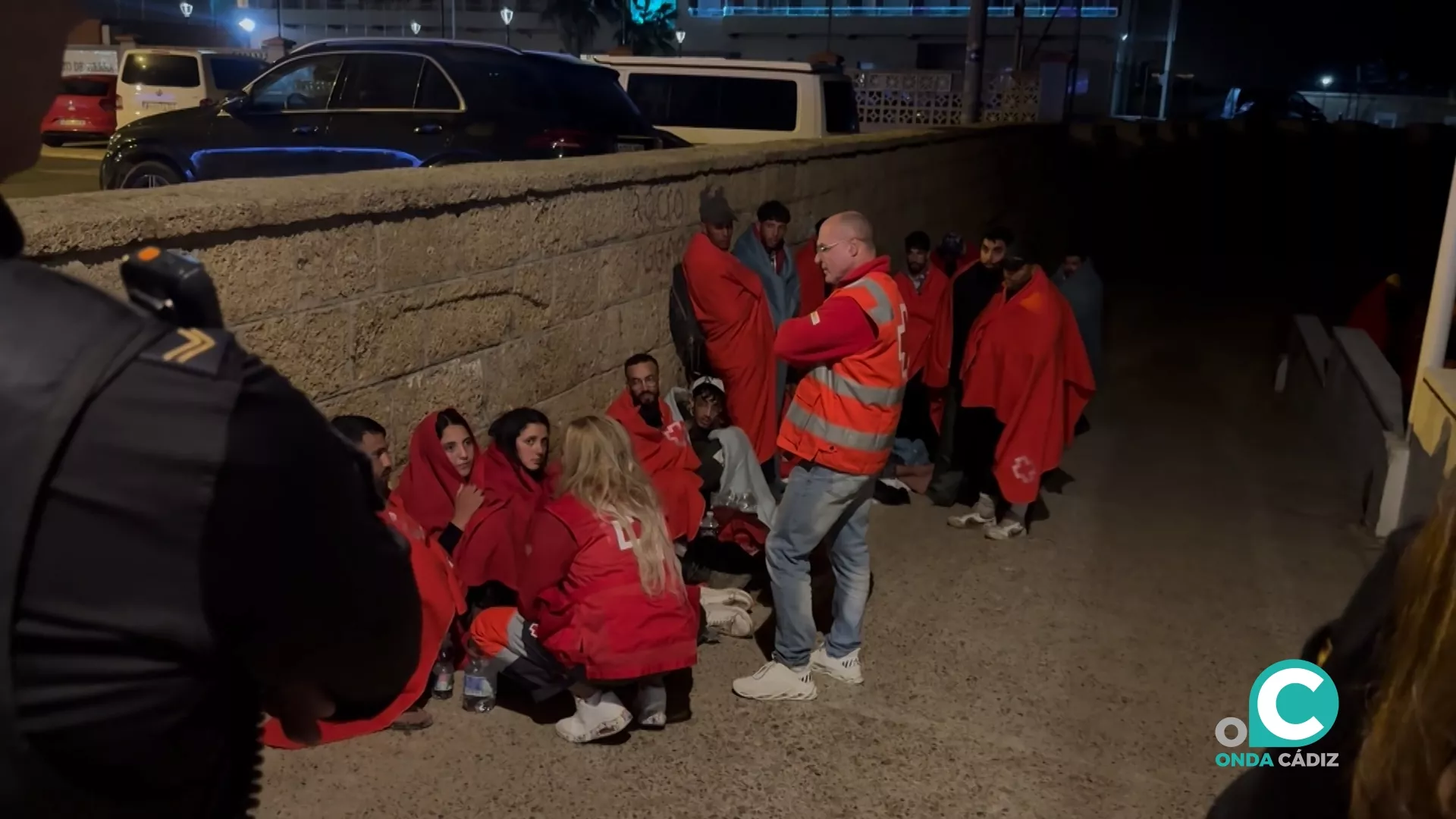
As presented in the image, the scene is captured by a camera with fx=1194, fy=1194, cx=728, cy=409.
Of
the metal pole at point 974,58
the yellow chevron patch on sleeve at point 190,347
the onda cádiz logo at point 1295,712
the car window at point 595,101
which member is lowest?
the onda cádiz logo at point 1295,712

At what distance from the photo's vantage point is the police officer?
1.06m

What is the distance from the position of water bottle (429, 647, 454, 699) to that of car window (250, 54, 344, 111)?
5594mm

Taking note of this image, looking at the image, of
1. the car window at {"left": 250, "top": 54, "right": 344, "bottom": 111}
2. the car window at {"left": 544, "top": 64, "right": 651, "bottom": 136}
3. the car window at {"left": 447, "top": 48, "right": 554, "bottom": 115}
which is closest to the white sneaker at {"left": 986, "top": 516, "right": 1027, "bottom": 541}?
the car window at {"left": 544, "top": 64, "right": 651, "bottom": 136}

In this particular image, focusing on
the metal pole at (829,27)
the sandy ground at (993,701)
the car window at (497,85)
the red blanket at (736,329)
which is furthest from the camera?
the metal pole at (829,27)

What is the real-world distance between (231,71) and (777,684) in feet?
66.4

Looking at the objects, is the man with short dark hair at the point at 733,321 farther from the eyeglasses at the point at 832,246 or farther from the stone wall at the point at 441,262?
the eyeglasses at the point at 832,246

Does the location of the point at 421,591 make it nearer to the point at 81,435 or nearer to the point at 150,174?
the point at 81,435

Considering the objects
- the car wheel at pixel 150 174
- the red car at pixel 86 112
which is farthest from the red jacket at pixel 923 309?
the red car at pixel 86 112

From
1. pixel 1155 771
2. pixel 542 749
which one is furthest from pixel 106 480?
pixel 1155 771

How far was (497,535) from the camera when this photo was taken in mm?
4492

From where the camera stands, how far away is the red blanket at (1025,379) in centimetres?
619

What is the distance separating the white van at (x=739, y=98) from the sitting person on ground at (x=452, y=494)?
25.5 ft

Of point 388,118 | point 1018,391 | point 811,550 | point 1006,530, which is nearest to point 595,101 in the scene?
point 388,118

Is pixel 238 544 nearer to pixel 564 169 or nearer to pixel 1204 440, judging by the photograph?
pixel 564 169
